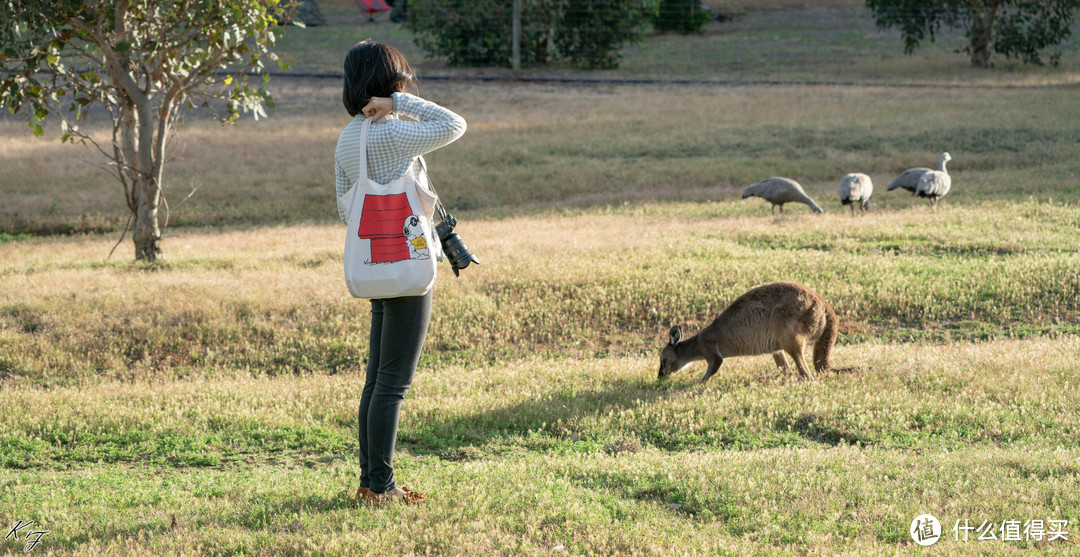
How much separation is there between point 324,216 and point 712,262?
26.3ft

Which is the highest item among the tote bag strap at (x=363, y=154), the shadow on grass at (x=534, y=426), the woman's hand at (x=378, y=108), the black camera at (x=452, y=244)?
the woman's hand at (x=378, y=108)

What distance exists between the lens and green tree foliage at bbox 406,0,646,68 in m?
35.0

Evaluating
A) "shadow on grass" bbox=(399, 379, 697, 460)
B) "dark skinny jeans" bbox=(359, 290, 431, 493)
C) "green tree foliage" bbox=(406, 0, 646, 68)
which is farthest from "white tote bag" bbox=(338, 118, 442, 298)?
"green tree foliage" bbox=(406, 0, 646, 68)

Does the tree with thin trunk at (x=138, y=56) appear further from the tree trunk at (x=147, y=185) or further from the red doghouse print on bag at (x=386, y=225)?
the red doghouse print on bag at (x=386, y=225)

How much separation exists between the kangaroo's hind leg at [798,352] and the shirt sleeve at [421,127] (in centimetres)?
383

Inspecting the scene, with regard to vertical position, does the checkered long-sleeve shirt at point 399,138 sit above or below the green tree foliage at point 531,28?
below

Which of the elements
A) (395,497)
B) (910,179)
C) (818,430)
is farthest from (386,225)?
(910,179)

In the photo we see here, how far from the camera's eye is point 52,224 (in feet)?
50.3

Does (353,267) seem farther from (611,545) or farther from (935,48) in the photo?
(935,48)

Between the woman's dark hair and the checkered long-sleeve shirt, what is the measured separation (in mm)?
74

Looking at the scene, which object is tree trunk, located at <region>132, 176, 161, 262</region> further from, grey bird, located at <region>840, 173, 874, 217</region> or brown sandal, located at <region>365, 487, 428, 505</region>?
grey bird, located at <region>840, 173, 874, 217</region>

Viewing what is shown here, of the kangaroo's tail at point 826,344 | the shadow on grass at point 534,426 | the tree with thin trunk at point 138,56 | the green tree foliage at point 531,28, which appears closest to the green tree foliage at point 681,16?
the green tree foliage at point 531,28

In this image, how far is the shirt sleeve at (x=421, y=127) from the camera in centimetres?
422

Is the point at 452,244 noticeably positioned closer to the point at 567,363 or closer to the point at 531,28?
the point at 567,363
